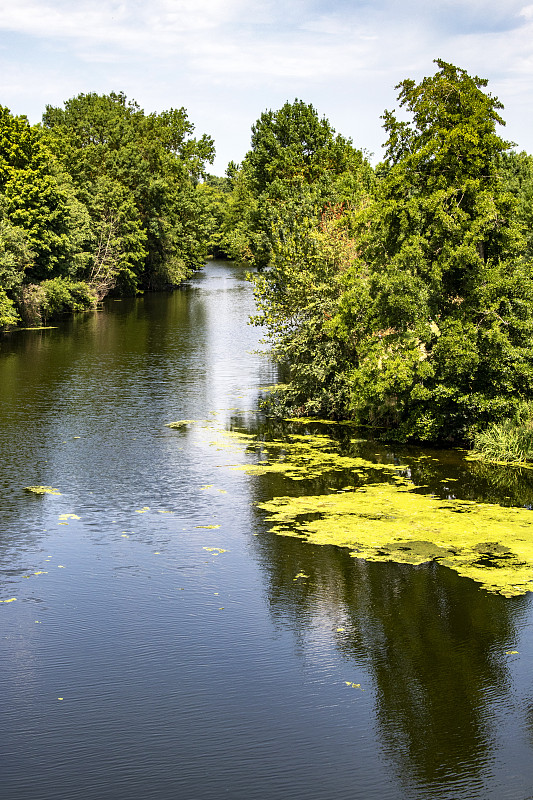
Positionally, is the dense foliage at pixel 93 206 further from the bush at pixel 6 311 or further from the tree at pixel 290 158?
the tree at pixel 290 158

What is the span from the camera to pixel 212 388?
3434cm

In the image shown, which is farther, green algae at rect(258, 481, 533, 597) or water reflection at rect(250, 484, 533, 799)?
green algae at rect(258, 481, 533, 597)

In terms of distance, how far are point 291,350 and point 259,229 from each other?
3972 cm

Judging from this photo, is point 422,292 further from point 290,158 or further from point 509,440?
point 290,158

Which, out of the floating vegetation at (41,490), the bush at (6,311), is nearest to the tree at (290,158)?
the bush at (6,311)

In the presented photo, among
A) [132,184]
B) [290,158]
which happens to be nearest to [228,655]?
[290,158]

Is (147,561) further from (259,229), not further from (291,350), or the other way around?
(259,229)

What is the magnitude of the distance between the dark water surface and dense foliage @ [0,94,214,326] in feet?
98.4

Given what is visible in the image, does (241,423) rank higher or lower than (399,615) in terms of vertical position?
higher

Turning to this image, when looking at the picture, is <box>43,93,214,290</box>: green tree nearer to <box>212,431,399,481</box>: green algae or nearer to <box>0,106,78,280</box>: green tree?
<box>0,106,78,280</box>: green tree

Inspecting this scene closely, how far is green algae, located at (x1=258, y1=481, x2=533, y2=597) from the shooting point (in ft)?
51.8

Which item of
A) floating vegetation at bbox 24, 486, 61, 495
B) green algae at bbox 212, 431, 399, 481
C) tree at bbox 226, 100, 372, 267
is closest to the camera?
floating vegetation at bbox 24, 486, 61, 495

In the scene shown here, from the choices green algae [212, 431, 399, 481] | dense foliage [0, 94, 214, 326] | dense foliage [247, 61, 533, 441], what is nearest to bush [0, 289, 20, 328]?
dense foliage [0, 94, 214, 326]

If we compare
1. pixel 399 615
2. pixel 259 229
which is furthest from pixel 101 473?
pixel 259 229
